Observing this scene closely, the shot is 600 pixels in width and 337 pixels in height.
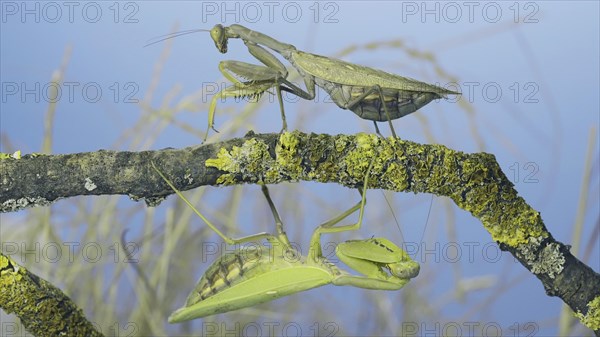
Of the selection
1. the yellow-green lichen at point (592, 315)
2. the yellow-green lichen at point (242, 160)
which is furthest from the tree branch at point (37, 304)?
the yellow-green lichen at point (592, 315)

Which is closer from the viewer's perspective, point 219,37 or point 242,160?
point 242,160

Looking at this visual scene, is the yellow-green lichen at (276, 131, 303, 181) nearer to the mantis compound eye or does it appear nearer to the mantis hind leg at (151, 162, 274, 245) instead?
the mantis hind leg at (151, 162, 274, 245)

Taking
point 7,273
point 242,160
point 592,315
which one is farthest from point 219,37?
point 592,315

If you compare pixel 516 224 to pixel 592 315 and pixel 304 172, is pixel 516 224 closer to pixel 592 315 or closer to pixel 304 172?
pixel 592 315

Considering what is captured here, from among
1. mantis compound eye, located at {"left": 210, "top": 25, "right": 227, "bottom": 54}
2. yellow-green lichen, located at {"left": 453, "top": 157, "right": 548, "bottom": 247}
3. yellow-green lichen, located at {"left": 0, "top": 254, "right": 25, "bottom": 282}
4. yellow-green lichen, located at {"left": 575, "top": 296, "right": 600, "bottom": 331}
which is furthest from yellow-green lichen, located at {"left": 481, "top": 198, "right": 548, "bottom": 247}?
yellow-green lichen, located at {"left": 0, "top": 254, "right": 25, "bottom": 282}

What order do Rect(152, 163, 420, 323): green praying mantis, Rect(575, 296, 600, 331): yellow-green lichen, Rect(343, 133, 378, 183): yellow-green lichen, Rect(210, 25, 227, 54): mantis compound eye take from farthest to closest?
Rect(210, 25, 227, 54): mantis compound eye → Rect(575, 296, 600, 331): yellow-green lichen → Rect(343, 133, 378, 183): yellow-green lichen → Rect(152, 163, 420, 323): green praying mantis

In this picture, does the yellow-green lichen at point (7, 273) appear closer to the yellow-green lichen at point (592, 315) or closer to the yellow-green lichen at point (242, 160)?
the yellow-green lichen at point (242, 160)
